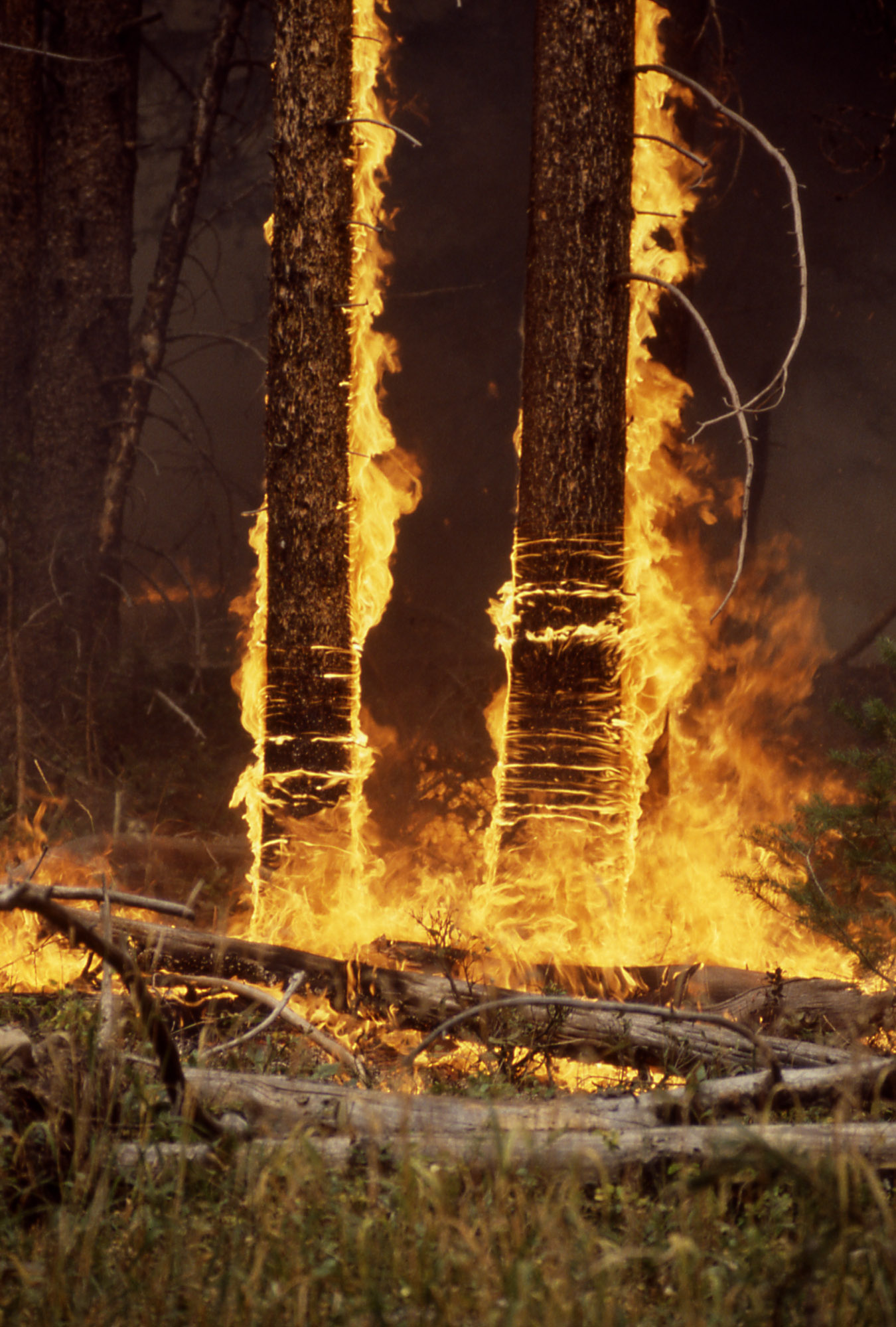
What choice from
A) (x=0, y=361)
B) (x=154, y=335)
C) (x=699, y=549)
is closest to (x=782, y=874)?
(x=699, y=549)

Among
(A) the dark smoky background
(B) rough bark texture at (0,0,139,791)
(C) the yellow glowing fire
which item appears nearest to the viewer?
(C) the yellow glowing fire

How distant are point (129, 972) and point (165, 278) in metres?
7.16

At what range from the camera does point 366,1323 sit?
202cm

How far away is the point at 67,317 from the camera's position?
341 inches

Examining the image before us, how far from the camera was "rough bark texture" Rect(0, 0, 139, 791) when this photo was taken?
27.9 feet

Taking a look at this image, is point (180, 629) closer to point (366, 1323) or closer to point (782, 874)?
point (782, 874)

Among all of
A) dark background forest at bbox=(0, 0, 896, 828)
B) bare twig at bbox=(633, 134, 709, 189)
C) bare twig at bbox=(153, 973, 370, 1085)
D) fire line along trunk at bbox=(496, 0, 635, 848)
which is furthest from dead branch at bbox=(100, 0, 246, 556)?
bare twig at bbox=(153, 973, 370, 1085)

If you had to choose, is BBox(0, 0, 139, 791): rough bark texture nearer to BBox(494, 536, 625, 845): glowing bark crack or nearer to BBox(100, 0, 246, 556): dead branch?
BBox(100, 0, 246, 556): dead branch

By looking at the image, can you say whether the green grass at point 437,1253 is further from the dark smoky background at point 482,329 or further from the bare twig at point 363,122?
the dark smoky background at point 482,329

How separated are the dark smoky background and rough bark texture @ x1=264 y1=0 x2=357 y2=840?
3.02 metres

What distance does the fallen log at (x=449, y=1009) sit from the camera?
3.83m

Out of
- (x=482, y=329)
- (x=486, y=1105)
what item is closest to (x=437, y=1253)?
(x=486, y=1105)

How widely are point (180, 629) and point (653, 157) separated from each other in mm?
5729

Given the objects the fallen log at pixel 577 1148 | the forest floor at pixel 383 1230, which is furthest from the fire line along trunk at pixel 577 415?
the fallen log at pixel 577 1148
